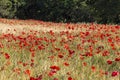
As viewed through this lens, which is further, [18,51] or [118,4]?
[118,4]

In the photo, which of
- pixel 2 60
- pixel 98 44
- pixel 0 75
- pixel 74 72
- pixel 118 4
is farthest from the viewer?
pixel 118 4

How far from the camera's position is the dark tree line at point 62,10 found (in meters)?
40.8

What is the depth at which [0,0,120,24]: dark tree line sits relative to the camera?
40.8 metres

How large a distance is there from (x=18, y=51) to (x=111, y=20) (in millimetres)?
35963

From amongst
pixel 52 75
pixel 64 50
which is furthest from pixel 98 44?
pixel 52 75

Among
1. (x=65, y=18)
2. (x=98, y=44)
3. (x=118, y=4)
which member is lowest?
(x=65, y=18)

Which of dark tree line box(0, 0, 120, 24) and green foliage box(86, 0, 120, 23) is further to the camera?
dark tree line box(0, 0, 120, 24)

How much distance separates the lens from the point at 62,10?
42.8 meters

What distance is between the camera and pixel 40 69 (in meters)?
5.61

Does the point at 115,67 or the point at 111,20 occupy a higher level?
the point at 115,67

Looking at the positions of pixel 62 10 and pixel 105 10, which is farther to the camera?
pixel 62 10

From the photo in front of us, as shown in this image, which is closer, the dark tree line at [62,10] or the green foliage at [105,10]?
the green foliage at [105,10]

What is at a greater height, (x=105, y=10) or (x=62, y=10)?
(x=105, y=10)

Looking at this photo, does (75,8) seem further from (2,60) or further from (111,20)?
(2,60)
